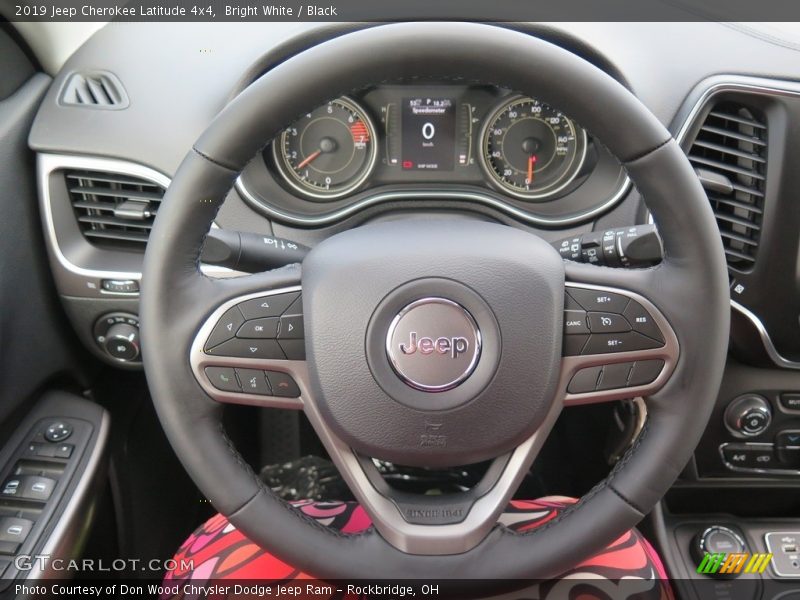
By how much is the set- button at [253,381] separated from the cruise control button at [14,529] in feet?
2.12

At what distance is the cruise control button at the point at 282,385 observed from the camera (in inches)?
38.3

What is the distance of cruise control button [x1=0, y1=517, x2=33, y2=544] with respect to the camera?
4.32 feet

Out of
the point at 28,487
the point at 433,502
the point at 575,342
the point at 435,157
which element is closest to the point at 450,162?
the point at 435,157

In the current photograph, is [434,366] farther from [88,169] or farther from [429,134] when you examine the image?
[88,169]

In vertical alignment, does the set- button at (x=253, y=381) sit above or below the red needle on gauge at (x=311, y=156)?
below

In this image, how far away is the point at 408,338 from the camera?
93cm

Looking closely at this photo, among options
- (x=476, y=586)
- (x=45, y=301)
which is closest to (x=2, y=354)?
(x=45, y=301)

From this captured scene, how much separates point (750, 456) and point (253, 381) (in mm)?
1109

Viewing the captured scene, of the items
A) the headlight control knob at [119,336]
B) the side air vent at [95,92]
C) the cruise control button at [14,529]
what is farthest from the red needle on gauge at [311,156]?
the cruise control button at [14,529]

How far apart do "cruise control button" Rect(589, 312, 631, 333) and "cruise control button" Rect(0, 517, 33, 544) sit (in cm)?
105

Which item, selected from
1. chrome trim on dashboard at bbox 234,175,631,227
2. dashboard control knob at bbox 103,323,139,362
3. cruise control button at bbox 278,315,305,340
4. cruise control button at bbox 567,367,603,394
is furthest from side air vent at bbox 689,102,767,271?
dashboard control knob at bbox 103,323,139,362

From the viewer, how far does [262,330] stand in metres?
0.95

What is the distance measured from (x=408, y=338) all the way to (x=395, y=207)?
59 cm

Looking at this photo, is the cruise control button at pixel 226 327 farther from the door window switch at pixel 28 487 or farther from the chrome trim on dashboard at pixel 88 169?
the door window switch at pixel 28 487
